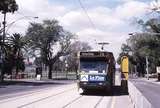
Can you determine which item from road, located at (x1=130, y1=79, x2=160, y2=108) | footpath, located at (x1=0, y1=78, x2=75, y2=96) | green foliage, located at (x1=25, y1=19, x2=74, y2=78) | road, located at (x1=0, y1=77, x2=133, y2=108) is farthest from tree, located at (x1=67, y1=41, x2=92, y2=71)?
road, located at (x1=0, y1=77, x2=133, y2=108)

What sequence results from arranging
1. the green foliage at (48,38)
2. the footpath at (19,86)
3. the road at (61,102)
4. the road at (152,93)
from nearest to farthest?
the road at (61,102)
the road at (152,93)
the footpath at (19,86)
the green foliage at (48,38)

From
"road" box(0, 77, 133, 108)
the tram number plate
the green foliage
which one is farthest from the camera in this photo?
the green foliage

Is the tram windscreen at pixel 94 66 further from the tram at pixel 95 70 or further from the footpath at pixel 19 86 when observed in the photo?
the footpath at pixel 19 86

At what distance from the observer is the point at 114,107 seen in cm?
2233

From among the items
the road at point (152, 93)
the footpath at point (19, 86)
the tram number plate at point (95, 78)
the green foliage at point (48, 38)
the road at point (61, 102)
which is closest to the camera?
the road at point (61, 102)

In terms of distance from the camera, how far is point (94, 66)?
31328 millimetres

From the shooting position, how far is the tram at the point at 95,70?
31.2 meters

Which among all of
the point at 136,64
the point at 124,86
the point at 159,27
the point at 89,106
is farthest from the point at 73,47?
the point at 89,106

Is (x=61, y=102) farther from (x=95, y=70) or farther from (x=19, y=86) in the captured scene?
(x=19, y=86)

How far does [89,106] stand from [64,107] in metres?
1.60

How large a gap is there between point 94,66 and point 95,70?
0.30 metres

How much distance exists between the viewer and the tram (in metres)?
31.2

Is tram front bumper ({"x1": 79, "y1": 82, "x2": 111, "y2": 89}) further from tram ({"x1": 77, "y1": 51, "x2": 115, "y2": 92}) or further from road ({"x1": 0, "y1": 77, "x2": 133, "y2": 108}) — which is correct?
road ({"x1": 0, "y1": 77, "x2": 133, "y2": 108})

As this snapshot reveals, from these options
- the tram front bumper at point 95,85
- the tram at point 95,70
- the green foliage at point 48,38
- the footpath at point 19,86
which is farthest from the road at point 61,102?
the green foliage at point 48,38
